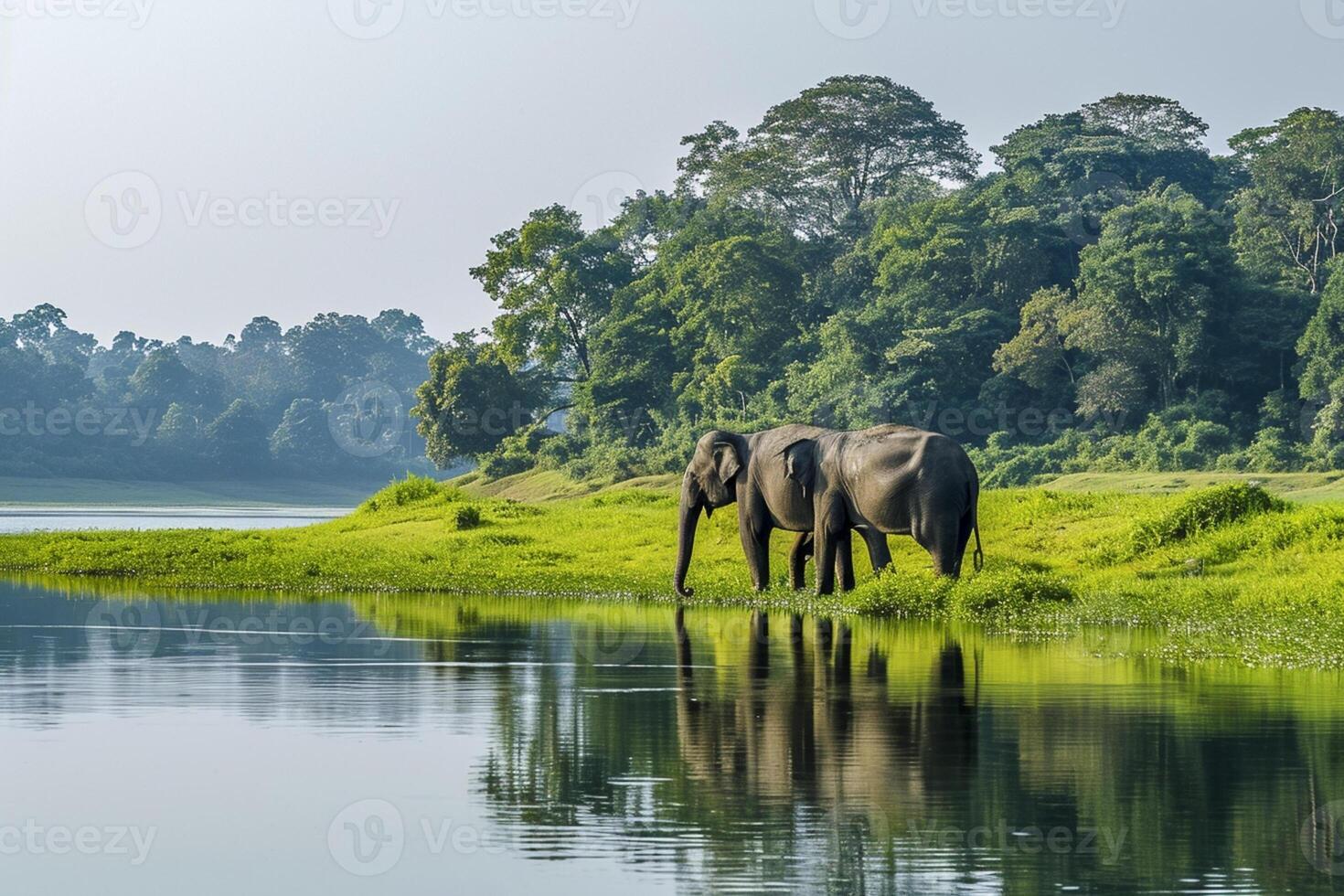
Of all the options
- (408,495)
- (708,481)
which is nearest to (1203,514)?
(708,481)

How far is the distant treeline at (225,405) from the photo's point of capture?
12950 centimetres

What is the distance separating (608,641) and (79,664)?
5.74 m

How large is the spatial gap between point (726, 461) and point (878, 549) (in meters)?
3.17

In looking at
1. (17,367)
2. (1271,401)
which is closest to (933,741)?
(1271,401)

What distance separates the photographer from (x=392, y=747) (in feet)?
47.8

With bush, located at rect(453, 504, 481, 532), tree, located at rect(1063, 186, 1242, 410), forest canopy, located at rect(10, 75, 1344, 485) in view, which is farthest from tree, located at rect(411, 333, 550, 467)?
bush, located at rect(453, 504, 481, 532)

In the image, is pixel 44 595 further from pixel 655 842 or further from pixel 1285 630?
pixel 655 842

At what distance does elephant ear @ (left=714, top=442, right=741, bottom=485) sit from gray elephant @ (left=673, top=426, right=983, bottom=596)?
14 millimetres

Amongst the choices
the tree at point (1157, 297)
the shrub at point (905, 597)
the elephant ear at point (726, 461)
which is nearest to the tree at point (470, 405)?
the tree at point (1157, 297)

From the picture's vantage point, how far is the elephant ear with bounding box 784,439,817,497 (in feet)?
93.4

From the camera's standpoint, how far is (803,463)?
28.5 metres

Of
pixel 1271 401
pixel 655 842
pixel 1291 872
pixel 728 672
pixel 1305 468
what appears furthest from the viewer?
pixel 1271 401

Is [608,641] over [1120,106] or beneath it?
beneath

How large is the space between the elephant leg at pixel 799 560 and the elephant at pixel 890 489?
0.78m
